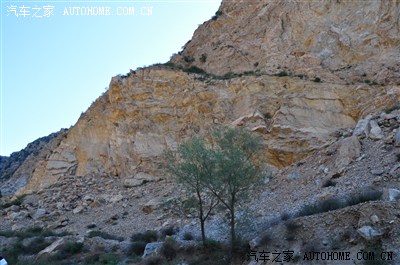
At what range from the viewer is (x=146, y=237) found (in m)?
15.3

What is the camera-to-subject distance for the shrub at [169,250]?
41.8 ft

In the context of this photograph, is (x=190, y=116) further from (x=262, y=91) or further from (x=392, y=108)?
(x=392, y=108)

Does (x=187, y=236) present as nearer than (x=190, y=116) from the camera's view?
Yes

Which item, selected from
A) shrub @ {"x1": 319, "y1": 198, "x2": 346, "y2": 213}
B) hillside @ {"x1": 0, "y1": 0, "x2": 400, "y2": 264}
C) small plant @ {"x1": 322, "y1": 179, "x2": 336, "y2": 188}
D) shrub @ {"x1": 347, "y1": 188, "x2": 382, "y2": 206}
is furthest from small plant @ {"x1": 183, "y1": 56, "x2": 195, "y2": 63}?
shrub @ {"x1": 347, "y1": 188, "x2": 382, "y2": 206}

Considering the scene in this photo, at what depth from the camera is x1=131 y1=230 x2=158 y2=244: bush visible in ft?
49.6

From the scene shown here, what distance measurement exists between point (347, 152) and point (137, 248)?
27.2 ft

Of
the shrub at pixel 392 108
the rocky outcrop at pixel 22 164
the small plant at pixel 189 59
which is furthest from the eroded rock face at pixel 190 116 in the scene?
the rocky outcrop at pixel 22 164

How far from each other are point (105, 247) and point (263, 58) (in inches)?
565

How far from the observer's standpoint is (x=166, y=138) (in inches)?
896

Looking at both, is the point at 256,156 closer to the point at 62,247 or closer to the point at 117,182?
the point at 62,247

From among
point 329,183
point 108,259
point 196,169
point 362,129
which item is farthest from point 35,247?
point 362,129

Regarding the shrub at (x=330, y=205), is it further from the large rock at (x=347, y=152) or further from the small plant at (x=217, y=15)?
the small plant at (x=217, y=15)

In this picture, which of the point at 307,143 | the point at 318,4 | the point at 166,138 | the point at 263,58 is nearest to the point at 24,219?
the point at 166,138

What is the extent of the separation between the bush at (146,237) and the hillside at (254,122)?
764 mm
